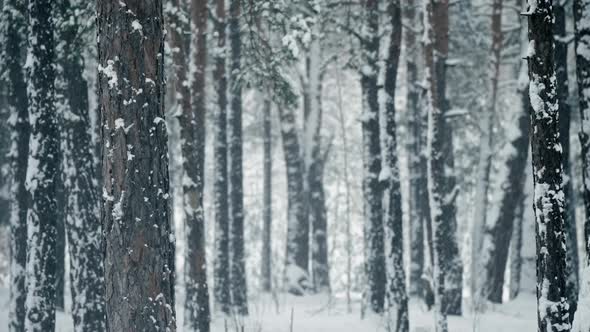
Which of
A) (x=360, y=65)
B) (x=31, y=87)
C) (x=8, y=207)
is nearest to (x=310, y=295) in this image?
(x=360, y=65)

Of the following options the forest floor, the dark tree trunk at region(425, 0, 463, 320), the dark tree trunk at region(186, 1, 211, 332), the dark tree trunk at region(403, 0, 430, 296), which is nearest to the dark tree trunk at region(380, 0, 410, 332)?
the dark tree trunk at region(425, 0, 463, 320)

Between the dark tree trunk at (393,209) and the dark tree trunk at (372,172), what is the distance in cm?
117

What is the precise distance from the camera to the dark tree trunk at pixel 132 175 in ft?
18.3

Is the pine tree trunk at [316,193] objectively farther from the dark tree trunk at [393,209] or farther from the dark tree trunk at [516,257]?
the dark tree trunk at [393,209]

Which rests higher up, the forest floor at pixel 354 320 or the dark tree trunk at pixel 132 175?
the dark tree trunk at pixel 132 175

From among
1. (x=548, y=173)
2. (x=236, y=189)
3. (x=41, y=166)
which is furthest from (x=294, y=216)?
(x=548, y=173)

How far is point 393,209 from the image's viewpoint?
11656mm

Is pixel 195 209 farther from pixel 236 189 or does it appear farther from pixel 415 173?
pixel 415 173

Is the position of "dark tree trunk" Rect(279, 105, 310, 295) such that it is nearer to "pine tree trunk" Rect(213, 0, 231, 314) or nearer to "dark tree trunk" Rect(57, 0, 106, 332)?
"pine tree trunk" Rect(213, 0, 231, 314)

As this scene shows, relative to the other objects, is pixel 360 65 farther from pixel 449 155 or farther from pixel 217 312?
pixel 217 312

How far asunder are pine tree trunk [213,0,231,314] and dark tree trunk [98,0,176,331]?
316 inches

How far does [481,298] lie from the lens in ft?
49.1

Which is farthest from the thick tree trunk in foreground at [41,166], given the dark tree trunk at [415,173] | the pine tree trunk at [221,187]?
the dark tree trunk at [415,173]

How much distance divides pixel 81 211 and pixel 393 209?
5.47 m
